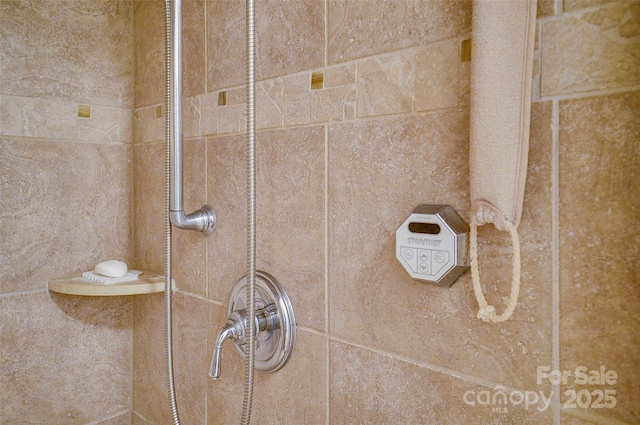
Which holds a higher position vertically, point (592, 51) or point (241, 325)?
point (592, 51)

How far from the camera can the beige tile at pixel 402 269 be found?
499 millimetres

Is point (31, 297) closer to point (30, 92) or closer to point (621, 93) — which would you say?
point (30, 92)

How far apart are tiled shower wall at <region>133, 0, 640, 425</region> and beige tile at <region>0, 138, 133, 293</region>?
0.84ft

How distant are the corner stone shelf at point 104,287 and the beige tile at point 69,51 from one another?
0.44 m

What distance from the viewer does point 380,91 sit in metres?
0.64

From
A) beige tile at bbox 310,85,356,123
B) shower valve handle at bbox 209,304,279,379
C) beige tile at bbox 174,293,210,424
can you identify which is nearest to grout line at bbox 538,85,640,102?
beige tile at bbox 310,85,356,123

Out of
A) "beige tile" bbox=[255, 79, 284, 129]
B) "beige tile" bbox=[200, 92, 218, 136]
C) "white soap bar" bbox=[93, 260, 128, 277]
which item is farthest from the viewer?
"white soap bar" bbox=[93, 260, 128, 277]

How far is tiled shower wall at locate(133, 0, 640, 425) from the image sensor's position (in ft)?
1.49

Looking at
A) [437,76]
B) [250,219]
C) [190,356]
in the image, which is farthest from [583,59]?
[190,356]

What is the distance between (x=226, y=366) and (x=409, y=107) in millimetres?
633

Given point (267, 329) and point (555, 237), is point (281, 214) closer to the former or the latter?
point (267, 329)

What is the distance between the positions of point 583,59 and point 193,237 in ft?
2.58

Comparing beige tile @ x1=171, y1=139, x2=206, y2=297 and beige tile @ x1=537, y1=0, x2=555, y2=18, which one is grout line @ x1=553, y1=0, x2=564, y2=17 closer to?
beige tile @ x1=537, y1=0, x2=555, y2=18

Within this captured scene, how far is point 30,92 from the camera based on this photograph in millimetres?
1021
